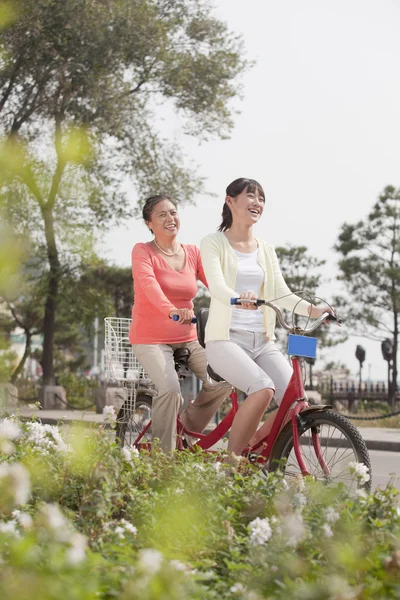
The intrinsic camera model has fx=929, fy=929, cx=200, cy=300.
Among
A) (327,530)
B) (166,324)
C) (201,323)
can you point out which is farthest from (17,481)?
(166,324)

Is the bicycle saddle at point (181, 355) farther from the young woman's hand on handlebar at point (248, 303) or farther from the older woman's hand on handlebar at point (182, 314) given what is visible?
the young woman's hand on handlebar at point (248, 303)

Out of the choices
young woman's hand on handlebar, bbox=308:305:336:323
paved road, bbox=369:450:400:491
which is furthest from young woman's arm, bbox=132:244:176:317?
paved road, bbox=369:450:400:491

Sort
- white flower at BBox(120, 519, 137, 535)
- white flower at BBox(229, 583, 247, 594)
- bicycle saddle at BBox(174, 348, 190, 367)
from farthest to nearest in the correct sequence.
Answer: bicycle saddle at BBox(174, 348, 190, 367) < white flower at BBox(120, 519, 137, 535) < white flower at BBox(229, 583, 247, 594)

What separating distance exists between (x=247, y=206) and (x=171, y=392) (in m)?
1.19

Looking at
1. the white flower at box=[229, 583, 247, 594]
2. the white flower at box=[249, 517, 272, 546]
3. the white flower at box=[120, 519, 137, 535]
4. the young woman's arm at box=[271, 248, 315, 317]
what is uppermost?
the young woman's arm at box=[271, 248, 315, 317]

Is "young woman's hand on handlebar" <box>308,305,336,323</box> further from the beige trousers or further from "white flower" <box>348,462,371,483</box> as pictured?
"white flower" <box>348,462,371,483</box>

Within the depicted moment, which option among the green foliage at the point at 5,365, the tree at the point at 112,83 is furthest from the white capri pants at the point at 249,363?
the tree at the point at 112,83

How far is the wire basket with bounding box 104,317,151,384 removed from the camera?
6176 millimetres

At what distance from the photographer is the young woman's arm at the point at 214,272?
4996mm

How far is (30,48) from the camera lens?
22094 mm

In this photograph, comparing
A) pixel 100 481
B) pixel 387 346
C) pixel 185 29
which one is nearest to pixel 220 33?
pixel 185 29

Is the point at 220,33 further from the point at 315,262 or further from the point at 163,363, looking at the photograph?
the point at 163,363

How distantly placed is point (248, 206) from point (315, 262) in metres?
34.7

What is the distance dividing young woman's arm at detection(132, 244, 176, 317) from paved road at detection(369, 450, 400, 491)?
3.21 metres
